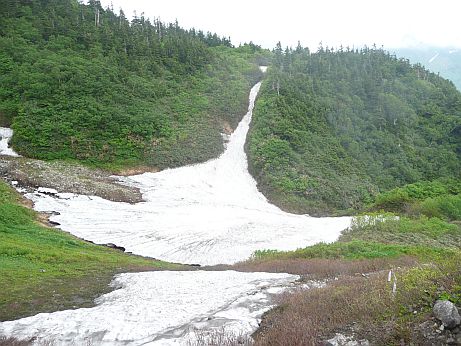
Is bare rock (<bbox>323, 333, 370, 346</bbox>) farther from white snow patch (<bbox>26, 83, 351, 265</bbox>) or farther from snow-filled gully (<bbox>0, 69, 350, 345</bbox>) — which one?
white snow patch (<bbox>26, 83, 351, 265</bbox>)

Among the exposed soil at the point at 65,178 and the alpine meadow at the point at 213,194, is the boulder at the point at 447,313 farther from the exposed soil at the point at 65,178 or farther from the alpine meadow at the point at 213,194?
the exposed soil at the point at 65,178

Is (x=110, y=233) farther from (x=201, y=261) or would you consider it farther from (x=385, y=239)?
(x=385, y=239)

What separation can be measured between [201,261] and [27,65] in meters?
43.3

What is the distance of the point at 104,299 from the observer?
1248 centimetres

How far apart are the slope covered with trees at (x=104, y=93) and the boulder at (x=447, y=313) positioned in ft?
131

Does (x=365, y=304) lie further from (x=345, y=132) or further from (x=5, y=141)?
(x=345, y=132)

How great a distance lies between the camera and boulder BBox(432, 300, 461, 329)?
235 inches

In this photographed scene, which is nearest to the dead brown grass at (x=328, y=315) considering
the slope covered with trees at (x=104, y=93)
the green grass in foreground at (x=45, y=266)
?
the green grass in foreground at (x=45, y=266)

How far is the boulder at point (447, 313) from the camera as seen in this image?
5.98 metres

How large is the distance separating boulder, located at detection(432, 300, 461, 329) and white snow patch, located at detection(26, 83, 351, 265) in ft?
57.6

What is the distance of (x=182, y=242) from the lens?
84.2 feet

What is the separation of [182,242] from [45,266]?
10.5 metres

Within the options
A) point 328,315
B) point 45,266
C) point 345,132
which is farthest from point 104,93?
point 328,315

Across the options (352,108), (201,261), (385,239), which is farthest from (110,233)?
(352,108)
